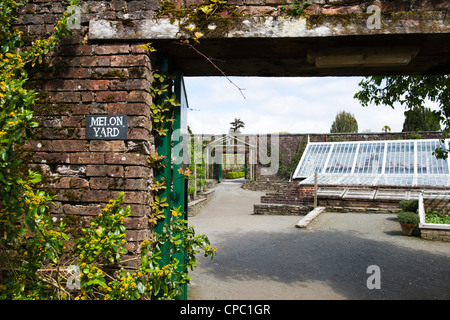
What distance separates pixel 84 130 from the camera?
3.01 meters

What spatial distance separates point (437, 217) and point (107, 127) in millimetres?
9660

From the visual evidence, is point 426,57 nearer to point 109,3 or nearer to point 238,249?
point 109,3

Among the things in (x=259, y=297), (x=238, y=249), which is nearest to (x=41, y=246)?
(x=259, y=297)

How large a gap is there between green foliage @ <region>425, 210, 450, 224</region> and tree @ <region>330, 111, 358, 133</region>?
32841 mm

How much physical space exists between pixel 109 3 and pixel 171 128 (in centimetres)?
128

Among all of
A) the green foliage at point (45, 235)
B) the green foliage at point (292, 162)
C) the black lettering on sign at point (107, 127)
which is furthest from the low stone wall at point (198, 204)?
the black lettering on sign at point (107, 127)

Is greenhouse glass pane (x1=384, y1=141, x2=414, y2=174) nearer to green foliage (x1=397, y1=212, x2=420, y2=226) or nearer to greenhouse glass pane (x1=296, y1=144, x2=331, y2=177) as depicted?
greenhouse glass pane (x1=296, y1=144, x2=331, y2=177)

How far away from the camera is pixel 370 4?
2.96m

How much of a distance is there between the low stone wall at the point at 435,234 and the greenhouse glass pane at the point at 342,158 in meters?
8.09

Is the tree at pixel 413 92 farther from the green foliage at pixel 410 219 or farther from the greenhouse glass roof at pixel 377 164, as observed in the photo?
the greenhouse glass roof at pixel 377 164

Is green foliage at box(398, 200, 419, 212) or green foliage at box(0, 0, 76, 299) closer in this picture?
green foliage at box(0, 0, 76, 299)

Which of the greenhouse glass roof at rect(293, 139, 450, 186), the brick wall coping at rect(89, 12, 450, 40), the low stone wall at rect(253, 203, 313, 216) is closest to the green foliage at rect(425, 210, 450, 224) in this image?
the greenhouse glass roof at rect(293, 139, 450, 186)

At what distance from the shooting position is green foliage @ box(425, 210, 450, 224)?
9.03 meters

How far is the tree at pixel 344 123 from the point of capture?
41625 mm
